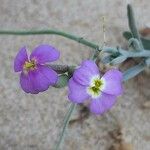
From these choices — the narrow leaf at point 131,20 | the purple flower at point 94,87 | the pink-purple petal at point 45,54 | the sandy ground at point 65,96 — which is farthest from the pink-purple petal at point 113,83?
the sandy ground at point 65,96

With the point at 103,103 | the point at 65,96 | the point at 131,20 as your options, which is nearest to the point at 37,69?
the point at 103,103

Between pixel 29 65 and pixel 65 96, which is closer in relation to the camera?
pixel 29 65

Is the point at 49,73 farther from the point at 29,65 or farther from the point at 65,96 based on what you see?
the point at 65,96

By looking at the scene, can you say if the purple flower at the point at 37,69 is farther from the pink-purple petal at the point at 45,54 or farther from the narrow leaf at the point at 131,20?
the narrow leaf at the point at 131,20

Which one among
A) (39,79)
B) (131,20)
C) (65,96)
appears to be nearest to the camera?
(39,79)

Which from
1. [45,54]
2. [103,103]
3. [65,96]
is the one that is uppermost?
[45,54]

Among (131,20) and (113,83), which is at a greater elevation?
(131,20)

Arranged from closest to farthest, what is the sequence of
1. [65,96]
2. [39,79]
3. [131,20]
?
[39,79], [131,20], [65,96]

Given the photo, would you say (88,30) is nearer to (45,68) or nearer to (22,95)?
(22,95)

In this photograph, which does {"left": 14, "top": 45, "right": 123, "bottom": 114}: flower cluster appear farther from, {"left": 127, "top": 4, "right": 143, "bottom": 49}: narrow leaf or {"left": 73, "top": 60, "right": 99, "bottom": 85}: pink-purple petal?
{"left": 127, "top": 4, "right": 143, "bottom": 49}: narrow leaf
